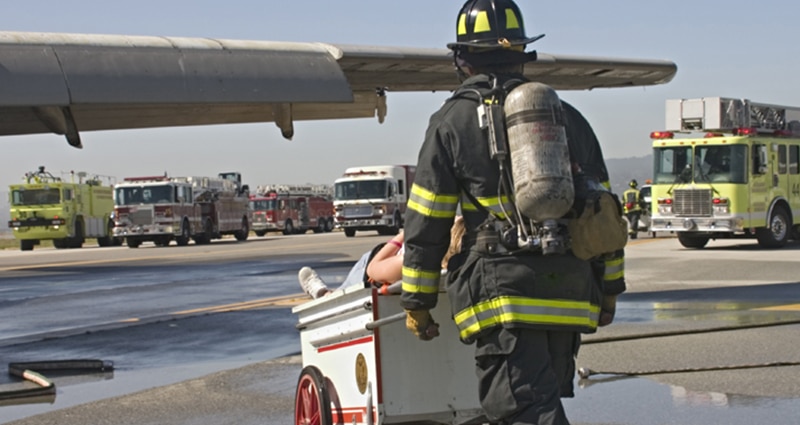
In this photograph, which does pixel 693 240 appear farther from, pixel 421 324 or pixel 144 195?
pixel 144 195

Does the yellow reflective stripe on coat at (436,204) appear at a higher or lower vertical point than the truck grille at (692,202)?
higher

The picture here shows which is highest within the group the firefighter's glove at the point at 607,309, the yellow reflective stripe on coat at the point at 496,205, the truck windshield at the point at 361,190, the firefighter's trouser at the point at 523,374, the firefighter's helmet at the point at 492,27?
the firefighter's helmet at the point at 492,27

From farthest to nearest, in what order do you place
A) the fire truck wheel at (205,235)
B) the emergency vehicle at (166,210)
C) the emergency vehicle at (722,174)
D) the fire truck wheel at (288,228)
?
the fire truck wheel at (288,228) < the fire truck wheel at (205,235) < the emergency vehicle at (166,210) < the emergency vehicle at (722,174)

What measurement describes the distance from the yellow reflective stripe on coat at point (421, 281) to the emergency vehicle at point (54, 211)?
132ft

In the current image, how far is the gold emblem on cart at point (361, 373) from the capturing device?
16.7ft

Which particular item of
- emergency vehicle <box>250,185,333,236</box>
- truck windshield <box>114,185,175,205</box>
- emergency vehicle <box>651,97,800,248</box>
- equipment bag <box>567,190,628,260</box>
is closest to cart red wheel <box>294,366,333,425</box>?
equipment bag <box>567,190,628,260</box>

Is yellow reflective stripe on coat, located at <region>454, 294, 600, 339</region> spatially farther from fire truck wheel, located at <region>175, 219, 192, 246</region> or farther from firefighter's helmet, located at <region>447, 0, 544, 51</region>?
fire truck wheel, located at <region>175, 219, 192, 246</region>

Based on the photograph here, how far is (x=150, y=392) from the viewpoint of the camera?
26.9ft

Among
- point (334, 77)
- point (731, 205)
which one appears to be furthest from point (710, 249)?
point (334, 77)

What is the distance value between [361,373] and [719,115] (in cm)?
2038

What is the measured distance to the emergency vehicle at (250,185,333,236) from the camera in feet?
184

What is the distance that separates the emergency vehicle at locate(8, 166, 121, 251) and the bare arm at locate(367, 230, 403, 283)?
39169 millimetres

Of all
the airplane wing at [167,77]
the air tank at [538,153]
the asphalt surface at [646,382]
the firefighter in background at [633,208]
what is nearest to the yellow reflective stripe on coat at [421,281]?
the air tank at [538,153]

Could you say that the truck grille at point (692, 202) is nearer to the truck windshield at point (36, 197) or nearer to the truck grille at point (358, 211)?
the truck grille at point (358, 211)
